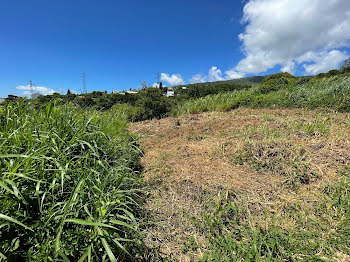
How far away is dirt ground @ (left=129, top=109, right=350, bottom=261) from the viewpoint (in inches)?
53.0

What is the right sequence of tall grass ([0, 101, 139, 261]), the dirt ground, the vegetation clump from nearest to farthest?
tall grass ([0, 101, 139, 261]) → the dirt ground → the vegetation clump

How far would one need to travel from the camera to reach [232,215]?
1351 mm

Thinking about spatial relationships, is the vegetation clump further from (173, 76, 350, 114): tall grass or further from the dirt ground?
(173, 76, 350, 114): tall grass

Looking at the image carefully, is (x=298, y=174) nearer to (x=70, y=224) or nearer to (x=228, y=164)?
(x=228, y=164)

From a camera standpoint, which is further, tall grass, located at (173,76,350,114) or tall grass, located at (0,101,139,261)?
tall grass, located at (173,76,350,114)

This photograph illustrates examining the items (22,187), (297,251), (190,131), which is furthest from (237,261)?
(190,131)

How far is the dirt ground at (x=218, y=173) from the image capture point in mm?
1345

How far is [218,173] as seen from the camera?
188 cm

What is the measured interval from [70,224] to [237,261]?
3.42 ft

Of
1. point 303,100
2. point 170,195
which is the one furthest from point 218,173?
point 303,100

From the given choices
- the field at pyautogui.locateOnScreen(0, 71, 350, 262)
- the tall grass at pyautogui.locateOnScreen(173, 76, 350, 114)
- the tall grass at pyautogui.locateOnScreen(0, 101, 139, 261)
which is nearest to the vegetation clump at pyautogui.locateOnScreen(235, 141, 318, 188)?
the field at pyautogui.locateOnScreen(0, 71, 350, 262)

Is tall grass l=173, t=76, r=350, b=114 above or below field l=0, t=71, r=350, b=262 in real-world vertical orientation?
above

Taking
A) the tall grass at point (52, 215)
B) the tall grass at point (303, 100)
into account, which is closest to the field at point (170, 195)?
the tall grass at point (52, 215)

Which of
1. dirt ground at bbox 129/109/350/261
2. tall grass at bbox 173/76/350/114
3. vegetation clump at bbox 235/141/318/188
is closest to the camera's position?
dirt ground at bbox 129/109/350/261
